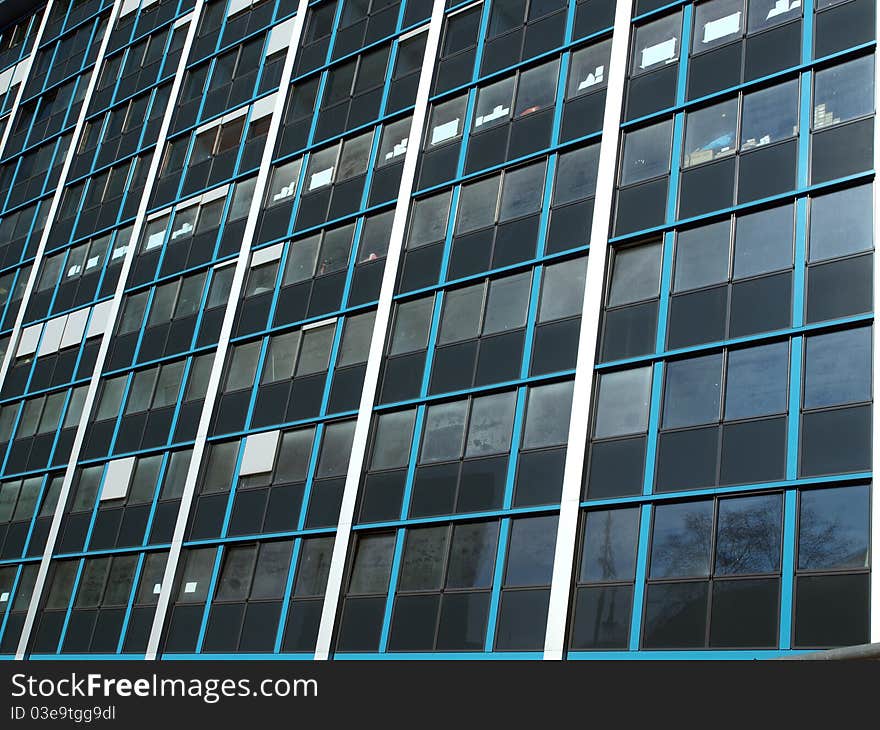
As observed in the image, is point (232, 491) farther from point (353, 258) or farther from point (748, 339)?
point (748, 339)

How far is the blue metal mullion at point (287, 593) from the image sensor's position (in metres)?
25.8

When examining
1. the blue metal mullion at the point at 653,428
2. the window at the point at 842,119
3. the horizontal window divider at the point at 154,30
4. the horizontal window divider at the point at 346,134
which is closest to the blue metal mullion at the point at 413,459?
the blue metal mullion at the point at 653,428

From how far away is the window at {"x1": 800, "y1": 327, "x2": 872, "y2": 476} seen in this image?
795 inches

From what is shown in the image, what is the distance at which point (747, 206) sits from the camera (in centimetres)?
2353

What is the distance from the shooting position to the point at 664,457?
73.0ft

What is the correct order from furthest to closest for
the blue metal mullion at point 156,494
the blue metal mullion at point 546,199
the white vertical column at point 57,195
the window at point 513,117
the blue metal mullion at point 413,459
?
the white vertical column at point 57,195 → the blue metal mullion at point 156,494 → the window at point 513,117 → the blue metal mullion at point 546,199 → the blue metal mullion at point 413,459

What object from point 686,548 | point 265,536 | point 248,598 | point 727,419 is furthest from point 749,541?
point 248,598

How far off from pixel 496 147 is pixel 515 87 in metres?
1.78

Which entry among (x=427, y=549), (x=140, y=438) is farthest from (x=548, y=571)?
(x=140, y=438)

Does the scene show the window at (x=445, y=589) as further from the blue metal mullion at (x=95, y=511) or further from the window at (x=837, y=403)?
the blue metal mullion at (x=95, y=511)

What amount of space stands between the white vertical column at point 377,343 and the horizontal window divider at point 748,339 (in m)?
6.12

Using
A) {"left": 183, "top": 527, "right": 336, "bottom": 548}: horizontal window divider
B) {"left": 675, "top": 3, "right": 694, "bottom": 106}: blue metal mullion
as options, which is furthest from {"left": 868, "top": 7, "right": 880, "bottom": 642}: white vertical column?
{"left": 183, "top": 527, "right": 336, "bottom": 548}: horizontal window divider

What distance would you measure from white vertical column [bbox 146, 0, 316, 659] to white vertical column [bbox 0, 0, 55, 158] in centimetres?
1722
